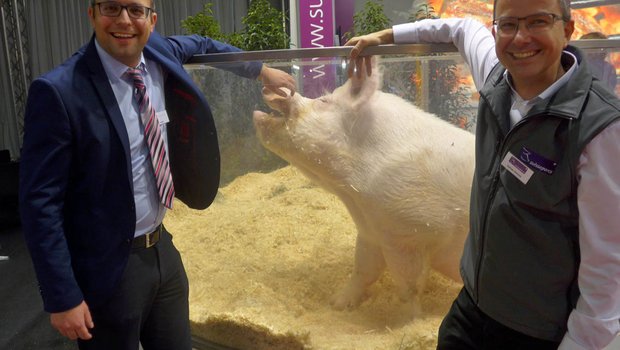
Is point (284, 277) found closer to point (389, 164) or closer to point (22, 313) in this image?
point (389, 164)

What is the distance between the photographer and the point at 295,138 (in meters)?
1.96

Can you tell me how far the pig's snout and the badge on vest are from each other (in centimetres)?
99

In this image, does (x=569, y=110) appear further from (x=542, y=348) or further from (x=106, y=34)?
(x=106, y=34)

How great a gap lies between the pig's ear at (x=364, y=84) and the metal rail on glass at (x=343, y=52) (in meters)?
0.07

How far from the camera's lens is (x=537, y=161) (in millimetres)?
1075

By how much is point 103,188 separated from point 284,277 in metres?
0.93

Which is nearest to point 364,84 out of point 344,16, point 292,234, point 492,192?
point 292,234

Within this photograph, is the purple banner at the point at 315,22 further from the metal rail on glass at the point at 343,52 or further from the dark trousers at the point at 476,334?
the dark trousers at the point at 476,334

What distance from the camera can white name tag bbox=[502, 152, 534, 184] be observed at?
1.09 meters

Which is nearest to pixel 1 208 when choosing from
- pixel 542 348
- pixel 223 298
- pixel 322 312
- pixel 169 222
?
pixel 169 222

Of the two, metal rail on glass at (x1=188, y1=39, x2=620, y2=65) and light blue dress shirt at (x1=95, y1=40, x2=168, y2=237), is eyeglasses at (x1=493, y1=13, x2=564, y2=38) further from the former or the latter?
light blue dress shirt at (x1=95, y1=40, x2=168, y2=237)

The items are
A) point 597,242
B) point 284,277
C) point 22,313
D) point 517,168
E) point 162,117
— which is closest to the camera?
point 597,242

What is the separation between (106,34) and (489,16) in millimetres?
3870

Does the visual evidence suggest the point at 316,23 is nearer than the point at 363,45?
No
